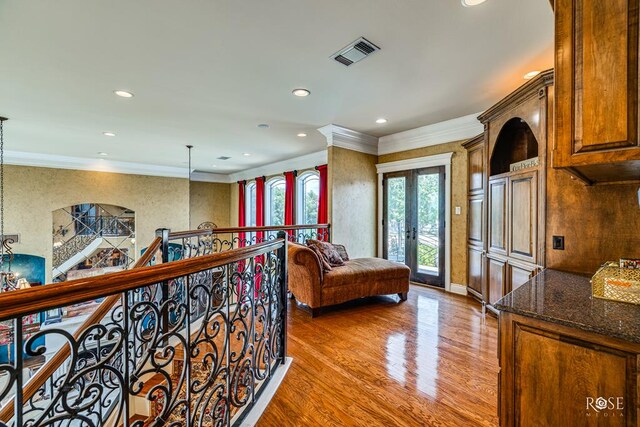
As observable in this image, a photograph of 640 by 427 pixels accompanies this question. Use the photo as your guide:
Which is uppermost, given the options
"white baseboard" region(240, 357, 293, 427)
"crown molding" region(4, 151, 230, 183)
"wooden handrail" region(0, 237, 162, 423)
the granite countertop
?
"crown molding" region(4, 151, 230, 183)

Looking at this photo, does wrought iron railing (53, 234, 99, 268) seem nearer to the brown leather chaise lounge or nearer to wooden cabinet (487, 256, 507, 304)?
the brown leather chaise lounge

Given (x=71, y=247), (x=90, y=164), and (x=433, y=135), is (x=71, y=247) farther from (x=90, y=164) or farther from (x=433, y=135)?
(x=433, y=135)

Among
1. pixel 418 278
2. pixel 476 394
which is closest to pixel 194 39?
pixel 476 394

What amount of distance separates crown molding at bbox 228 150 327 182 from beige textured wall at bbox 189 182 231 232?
0.63 meters

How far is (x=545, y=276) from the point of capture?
1.88 meters

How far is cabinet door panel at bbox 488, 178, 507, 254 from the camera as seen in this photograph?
3.12 metres

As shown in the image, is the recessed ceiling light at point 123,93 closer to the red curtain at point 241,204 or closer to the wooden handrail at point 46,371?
the wooden handrail at point 46,371

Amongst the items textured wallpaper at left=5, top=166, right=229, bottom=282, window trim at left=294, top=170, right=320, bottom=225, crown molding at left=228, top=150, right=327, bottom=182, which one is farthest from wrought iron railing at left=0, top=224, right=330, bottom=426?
textured wallpaper at left=5, top=166, right=229, bottom=282

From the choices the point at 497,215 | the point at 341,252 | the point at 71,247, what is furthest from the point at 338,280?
the point at 71,247

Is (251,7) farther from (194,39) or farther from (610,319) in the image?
(610,319)

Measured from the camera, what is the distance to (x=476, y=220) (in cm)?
399

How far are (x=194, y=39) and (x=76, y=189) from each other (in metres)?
6.58

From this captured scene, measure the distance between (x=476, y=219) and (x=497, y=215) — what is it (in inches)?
29.8

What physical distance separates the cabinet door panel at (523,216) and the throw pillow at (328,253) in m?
2.01
